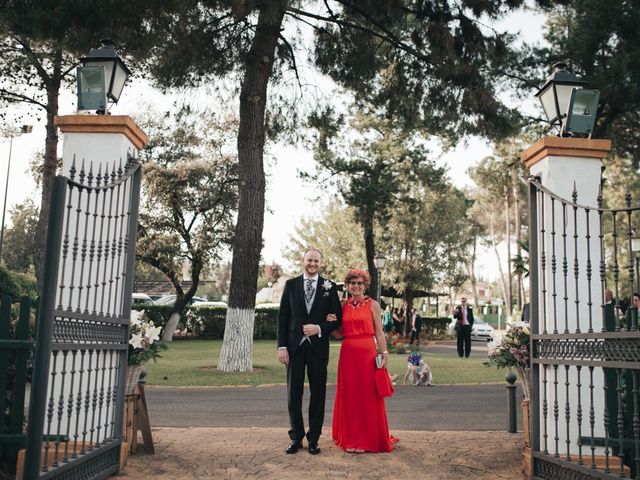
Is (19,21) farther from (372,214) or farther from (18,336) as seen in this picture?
(372,214)

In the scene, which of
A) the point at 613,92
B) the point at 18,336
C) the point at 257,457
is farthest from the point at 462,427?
the point at 613,92

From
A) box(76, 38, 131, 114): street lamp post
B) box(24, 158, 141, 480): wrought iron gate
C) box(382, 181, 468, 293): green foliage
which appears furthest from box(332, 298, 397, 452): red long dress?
box(382, 181, 468, 293): green foliage

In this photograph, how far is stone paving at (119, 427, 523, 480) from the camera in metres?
5.66

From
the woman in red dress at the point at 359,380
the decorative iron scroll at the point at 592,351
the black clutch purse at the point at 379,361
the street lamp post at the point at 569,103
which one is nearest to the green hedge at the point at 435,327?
the woman in red dress at the point at 359,380

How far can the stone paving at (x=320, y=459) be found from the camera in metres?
5.66

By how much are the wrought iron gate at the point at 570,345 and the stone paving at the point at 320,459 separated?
2.08 feet

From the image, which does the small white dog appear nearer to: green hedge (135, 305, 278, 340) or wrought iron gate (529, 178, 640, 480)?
wrought iron gate (529, 178, 640, 480)

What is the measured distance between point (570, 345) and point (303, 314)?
8.92 ft

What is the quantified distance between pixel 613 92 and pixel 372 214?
1278 cm

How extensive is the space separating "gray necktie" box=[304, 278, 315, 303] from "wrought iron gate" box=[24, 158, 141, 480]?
1.84 meters

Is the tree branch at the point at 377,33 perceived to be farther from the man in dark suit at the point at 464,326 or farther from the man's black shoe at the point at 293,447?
the man's black shoe at the point at 293,447

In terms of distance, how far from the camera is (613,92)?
16.8m

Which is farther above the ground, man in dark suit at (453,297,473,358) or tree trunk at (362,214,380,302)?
tree trunk at (362,214,380,302)

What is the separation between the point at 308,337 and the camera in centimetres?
670
